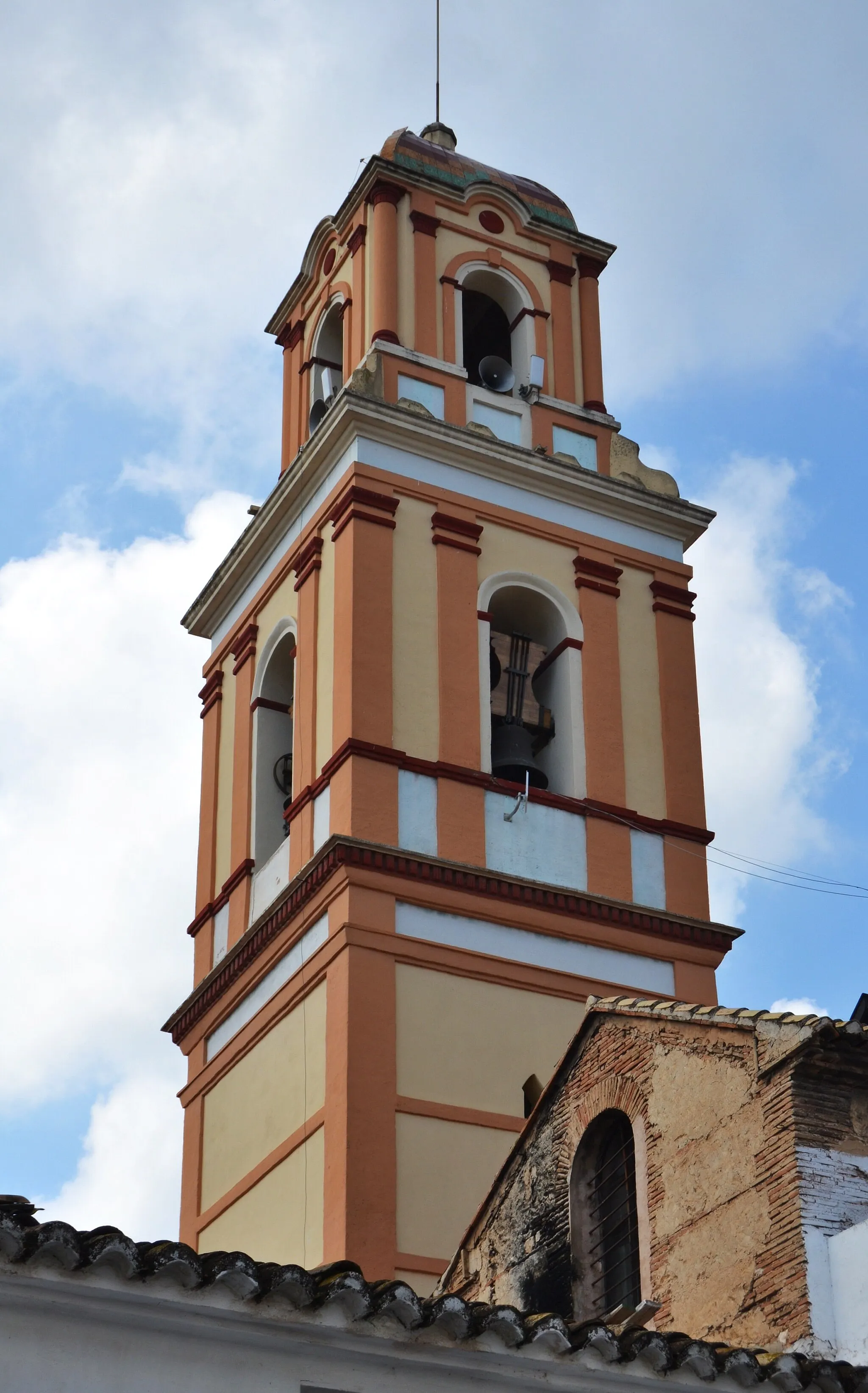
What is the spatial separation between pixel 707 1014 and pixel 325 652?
8583 mm

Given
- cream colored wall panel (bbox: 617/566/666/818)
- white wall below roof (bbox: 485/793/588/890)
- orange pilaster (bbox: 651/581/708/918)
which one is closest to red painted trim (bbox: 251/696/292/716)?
white wall below roof (bbox: 485/793/588/890)

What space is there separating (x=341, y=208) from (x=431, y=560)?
4.60m

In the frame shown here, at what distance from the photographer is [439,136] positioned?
24891mm

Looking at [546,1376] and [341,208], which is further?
[341,208]

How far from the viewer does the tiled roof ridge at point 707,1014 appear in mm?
11312

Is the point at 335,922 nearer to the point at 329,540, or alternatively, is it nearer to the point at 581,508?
the point at 329,540

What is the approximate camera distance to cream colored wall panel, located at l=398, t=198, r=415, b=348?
870 inches

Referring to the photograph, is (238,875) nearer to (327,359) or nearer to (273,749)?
(273,749)

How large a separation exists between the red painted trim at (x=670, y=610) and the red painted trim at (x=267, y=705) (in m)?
3.50

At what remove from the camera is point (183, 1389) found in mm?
8773

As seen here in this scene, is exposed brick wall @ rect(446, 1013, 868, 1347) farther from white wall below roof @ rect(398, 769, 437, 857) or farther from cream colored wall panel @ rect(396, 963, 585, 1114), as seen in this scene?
white wall below roof @ rect(398, 769, 437, 857)

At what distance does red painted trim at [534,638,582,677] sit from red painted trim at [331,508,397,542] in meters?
1.85

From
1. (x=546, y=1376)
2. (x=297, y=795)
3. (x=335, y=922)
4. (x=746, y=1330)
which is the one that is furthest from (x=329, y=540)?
(x=546, y=1376)

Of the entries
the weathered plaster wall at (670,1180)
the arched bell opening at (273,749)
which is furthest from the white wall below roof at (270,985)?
the weathered plaster wall at (670,1180)
